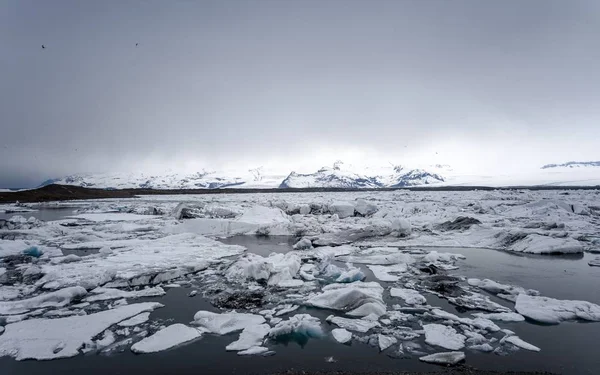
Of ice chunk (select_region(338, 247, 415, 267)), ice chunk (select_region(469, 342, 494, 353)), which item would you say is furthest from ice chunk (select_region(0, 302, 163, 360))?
ice chunk (select_region(338, 247, 415, 267))

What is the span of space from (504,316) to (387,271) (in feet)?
10.2

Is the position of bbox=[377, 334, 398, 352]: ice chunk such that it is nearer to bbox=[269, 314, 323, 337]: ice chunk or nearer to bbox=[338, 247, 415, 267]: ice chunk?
bbox=[269, 314, 323, 337]: ice chunk

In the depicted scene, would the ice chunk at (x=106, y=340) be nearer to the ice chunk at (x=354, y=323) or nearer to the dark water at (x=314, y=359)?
the dark water at (x=314, y=359)

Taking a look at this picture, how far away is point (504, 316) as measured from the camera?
5023mm

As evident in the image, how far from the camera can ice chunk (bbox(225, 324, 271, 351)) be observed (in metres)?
4.20

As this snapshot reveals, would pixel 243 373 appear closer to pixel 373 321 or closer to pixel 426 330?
pixel 373 321

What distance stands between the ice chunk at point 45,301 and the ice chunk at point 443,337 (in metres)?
6.08

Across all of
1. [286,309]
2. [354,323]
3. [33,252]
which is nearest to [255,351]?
[286,309]

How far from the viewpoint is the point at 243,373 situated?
3584mm

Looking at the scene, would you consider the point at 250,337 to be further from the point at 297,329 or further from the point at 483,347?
the point at 483,347

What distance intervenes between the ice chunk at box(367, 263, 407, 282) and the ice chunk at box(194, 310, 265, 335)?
11.3 feet

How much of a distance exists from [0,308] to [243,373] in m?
4.74

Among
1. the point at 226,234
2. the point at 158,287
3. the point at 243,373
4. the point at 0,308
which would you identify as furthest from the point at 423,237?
the point at 0,308

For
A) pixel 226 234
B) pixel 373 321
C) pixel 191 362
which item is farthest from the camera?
pixel 226 234
